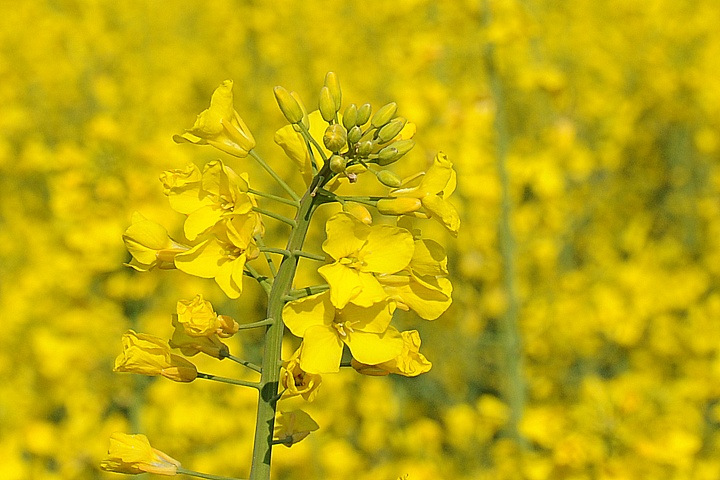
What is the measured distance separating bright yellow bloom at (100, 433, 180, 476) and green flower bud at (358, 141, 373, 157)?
59 cm

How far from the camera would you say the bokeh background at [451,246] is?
3.24 meters

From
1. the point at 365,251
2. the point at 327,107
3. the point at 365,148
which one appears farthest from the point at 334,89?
the point at 365,251

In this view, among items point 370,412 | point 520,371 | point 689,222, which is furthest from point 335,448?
point 689,222

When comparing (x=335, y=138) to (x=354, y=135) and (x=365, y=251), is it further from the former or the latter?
(x=365, y=251)

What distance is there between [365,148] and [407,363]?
1.09ft

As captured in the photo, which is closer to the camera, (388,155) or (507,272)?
(388,155)

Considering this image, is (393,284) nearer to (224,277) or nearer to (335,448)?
(224,277)

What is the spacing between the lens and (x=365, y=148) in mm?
1297

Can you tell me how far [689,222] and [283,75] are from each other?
3614mm

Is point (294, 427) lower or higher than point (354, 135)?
lower

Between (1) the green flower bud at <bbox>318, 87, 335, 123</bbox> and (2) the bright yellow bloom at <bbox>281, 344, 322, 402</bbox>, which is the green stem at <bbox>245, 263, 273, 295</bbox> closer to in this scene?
(2) the bright yellow bloom at <bbox>281, 344, 322, 402</bbox>

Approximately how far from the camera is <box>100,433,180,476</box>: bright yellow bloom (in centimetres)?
138

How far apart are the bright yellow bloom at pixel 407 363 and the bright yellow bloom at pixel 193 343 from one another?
0.22 metres

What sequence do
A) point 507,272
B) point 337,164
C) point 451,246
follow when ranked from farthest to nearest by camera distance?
point 451,246 → point 507,272 → point 337,164
